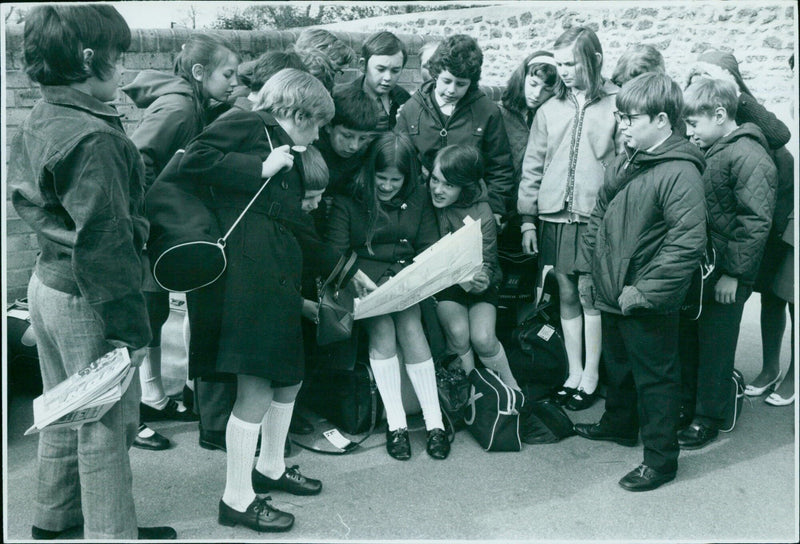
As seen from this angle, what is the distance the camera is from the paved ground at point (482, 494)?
10.4ft

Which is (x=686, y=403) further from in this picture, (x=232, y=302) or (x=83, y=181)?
(x=83, y=181)

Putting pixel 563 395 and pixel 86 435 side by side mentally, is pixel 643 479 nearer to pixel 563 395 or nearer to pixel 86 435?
pixel 563 395

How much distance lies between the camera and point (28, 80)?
13.8ft

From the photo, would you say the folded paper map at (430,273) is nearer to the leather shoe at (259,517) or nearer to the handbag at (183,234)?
the handbag at (183,234)

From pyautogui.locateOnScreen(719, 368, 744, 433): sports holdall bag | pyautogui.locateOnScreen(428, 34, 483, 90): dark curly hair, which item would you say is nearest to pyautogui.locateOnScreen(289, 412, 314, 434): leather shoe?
pyautogui.locateOnScreen(428, 34, 483, 90): dark curly hair

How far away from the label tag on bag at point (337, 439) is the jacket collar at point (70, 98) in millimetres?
2045

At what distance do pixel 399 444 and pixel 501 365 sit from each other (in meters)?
0.78

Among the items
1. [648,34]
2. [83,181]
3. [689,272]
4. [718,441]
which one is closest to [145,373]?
[83,181]

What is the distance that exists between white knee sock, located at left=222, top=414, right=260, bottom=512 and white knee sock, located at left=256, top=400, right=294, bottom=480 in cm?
20

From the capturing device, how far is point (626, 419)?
4000mm

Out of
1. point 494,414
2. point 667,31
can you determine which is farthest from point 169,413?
point 667,31

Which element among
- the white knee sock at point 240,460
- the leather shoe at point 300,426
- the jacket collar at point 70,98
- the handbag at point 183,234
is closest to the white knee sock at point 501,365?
the leather shoe at point 300,426

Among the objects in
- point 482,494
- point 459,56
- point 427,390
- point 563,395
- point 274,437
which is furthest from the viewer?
point 563,395

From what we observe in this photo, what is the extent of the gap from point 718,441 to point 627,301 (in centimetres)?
117
